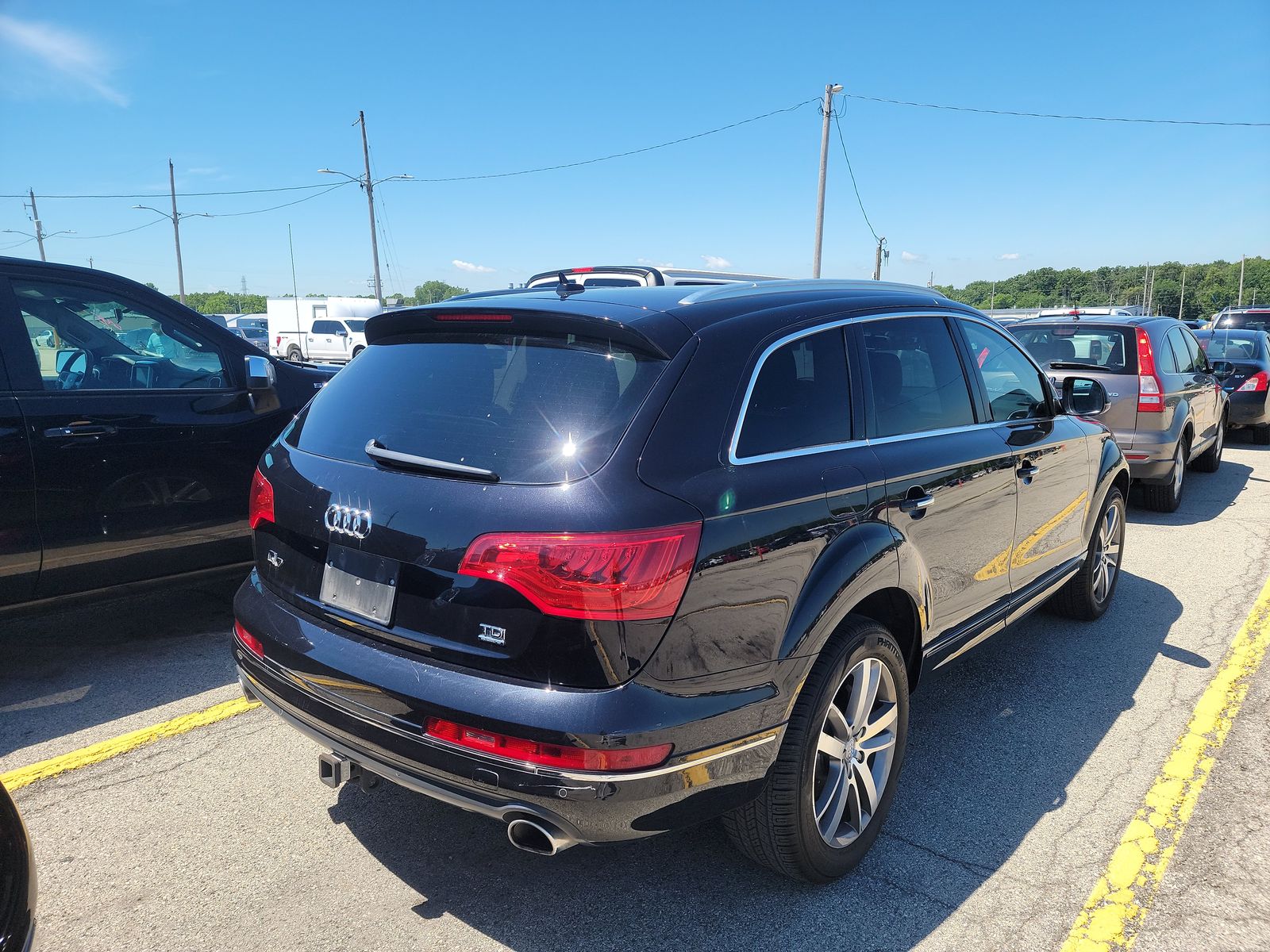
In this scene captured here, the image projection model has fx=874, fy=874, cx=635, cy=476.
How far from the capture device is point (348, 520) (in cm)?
241

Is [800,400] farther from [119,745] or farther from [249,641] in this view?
[119,745]

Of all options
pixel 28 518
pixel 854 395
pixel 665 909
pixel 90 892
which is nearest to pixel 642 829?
pixel 665 909

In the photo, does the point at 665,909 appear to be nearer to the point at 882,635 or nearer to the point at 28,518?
the point at 882,635

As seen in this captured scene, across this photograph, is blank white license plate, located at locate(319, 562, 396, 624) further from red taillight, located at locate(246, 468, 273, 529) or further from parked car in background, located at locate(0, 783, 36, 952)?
parked car in background, located at locate(0, 783, 36, 952)

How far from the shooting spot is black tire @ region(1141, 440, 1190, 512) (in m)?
7.78

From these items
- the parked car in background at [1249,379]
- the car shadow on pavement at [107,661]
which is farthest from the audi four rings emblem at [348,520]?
the parked car in background at [1249,379]

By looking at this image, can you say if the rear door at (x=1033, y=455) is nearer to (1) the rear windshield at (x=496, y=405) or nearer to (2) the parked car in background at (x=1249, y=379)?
(1) the rear windshield at (x=496, y=405)

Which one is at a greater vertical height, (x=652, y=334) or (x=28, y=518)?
(x=652, y=334)

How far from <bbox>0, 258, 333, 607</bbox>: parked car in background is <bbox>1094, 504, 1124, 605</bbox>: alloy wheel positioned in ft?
15.2

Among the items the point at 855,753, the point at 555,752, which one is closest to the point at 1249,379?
the point at 855,753

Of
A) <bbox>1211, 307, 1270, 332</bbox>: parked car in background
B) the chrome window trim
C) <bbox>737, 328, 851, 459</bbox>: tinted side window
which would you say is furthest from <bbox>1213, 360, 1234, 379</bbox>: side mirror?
<bbox>1211, 307, 1270, 332</bbox>: parked car in background

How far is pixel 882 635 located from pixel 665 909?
3.46 feet

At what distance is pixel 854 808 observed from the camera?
9.04ft

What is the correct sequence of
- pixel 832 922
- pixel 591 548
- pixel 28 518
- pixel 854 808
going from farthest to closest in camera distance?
1. pixel 28 518
2. pixel 854 808
3. pixel 832 922
4. pixel 591 548
